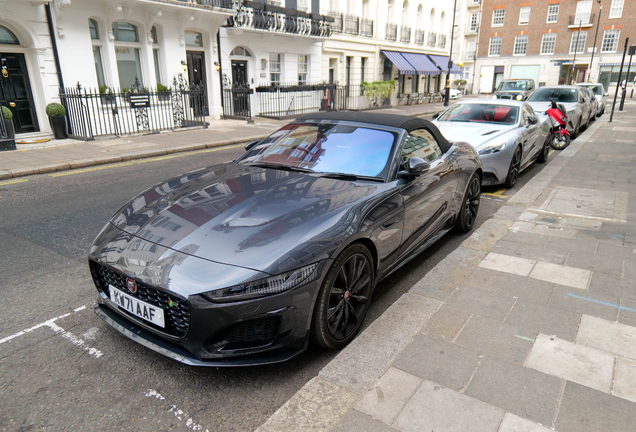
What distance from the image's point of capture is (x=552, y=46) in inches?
2137

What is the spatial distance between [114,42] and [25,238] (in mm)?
12321

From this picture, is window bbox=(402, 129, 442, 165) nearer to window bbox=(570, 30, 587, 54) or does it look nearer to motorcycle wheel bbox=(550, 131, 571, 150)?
motorcycle wheel bbox=(550, 131, 571, 150)

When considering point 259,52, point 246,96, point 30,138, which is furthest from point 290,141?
point 259,52

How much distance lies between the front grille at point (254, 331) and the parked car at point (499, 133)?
5.78 m

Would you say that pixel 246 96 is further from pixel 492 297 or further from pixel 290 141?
pixel 492 297

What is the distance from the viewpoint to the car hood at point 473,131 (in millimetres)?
7453

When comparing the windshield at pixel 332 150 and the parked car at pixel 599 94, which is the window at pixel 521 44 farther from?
the windshield at pixel 332 150

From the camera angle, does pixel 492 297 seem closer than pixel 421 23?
Yes

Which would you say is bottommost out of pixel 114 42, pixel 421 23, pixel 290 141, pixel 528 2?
pixel 290 141

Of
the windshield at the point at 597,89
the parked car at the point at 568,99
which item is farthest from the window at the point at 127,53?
the windshield at the point at 597,89

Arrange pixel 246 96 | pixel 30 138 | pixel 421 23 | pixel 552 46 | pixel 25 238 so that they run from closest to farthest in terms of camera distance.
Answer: pixel 25 238
pixel 30 138
pixel 246 96
pixel 421 23
pixel 552 46

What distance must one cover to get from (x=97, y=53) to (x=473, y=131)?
41.9 feet

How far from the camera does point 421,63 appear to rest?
33.8m

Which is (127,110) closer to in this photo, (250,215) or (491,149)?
(491,149)
